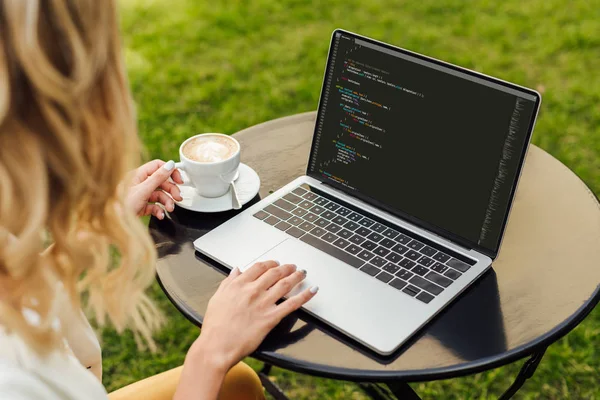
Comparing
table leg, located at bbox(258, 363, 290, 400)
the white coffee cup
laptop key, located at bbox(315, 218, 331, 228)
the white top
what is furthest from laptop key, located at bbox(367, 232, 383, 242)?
table leg, located at bbox(258, 363, 290, 400)

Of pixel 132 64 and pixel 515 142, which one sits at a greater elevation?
pixel 515 142

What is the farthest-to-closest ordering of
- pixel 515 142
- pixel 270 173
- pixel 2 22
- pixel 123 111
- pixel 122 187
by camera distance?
pixel 270 173, pixel 515 142, pixel 122 187, pixel 123 111, pixel 2 22

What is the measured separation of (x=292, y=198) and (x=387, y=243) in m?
0.27

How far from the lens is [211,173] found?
1448 mm

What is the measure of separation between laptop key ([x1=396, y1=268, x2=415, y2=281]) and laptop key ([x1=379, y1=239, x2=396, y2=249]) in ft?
0.26

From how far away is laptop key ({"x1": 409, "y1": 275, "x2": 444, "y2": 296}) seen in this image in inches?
49.6

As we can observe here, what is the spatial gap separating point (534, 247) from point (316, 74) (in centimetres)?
228

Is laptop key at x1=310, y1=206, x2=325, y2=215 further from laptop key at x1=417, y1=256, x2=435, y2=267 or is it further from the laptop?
laptop key at x1=417, y1=256, x2=435, y2=267

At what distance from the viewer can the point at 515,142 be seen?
124 centimetres

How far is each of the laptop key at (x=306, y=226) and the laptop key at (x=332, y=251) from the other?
0.07 ft

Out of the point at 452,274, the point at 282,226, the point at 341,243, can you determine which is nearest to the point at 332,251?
the point at 341,243

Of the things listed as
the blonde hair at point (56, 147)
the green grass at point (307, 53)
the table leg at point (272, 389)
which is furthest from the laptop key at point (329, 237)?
the green grass at point (307, 53)

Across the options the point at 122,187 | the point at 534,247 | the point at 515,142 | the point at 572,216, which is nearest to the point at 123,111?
the point at 122,187

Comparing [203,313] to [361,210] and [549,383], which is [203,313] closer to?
[361,210]
